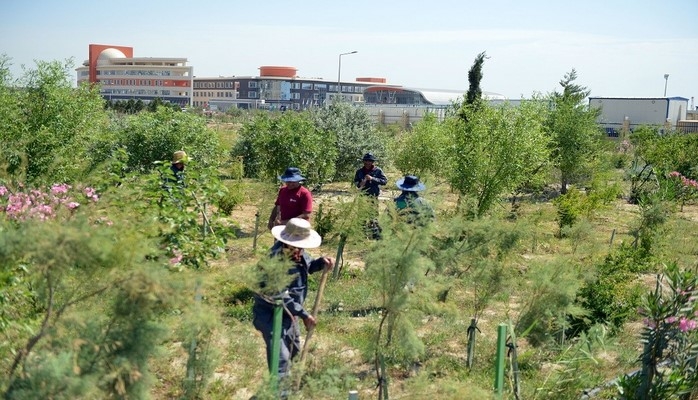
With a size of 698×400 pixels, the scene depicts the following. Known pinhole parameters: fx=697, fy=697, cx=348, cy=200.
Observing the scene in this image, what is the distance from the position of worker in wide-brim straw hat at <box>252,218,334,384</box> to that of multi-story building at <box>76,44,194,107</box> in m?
89.0

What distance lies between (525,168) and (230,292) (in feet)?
23.1

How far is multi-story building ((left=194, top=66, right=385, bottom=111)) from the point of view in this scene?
95875mm

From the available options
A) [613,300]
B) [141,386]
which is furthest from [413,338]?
[613,300]

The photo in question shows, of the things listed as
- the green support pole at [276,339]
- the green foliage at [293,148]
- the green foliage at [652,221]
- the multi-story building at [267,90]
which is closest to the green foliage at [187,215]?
the green support pole at [276,339]

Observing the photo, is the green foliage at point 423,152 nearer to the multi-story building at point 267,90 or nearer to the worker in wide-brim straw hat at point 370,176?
the worker in wide-brim straw hat at point 370,176

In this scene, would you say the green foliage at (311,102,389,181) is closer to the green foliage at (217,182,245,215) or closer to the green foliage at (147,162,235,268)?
the green foliage at (217,182,245,215)

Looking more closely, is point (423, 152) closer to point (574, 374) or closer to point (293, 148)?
point (293, 148)

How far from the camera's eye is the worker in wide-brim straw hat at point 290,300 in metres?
4.70

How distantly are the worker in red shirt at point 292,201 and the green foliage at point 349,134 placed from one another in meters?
12.4

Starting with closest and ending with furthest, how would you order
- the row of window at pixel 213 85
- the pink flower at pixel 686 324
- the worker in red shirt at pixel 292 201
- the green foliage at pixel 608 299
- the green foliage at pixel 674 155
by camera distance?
the pink flower at pixel 686 324
the green foliage at pixel 608 299
the worker in red shirt at pixel 292 201
the green foliage at pixel 674 155
the row of window at pixel 213 85

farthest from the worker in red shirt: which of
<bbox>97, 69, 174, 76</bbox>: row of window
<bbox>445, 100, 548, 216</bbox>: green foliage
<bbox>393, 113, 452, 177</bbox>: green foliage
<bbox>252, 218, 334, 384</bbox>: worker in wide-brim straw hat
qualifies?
<bbox>97, 69, 174, 76</bbox>: row of window

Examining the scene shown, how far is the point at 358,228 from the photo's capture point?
324 inches

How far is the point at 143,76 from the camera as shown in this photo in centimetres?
9338

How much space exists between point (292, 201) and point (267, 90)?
91.0 m
